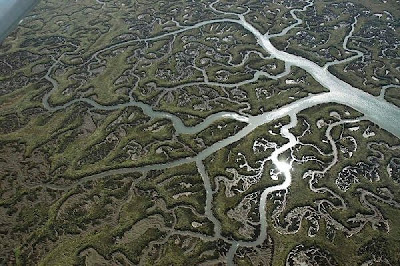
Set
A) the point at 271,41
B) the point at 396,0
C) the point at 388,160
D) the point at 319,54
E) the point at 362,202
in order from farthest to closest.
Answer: the point at 396,0 → the point at 271,41 → the point at 319,54 → the point at 388,160 → the point at 362,202

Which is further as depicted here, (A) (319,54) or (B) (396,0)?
(B) (396,0)

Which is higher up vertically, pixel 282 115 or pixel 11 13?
pixel 11 13

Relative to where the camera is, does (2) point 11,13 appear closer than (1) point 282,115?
No

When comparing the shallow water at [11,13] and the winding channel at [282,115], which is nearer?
the winding channel at [282,115]

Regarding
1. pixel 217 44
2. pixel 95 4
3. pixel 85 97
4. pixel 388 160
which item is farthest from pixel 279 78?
pixel 95 4

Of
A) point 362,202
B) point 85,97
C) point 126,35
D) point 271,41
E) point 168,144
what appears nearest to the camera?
point 362,202

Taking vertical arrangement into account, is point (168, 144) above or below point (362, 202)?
above

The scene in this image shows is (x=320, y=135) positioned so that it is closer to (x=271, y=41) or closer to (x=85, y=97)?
(x=271, y=41)

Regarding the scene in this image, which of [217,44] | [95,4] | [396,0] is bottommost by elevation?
[396,0]

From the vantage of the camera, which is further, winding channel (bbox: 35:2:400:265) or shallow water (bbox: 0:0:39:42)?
shallow water (bbox: 0:0:39:42)

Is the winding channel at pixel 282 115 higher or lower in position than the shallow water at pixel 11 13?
lower

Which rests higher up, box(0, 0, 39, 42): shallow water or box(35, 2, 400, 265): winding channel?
box(0, 0, 39, 42): shallow water
